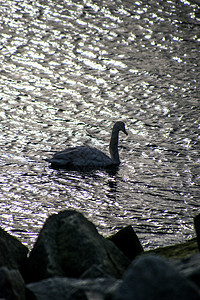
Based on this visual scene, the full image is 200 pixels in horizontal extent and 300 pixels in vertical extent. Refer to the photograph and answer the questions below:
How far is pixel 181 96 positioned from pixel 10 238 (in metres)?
12.6

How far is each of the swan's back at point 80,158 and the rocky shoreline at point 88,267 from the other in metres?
5.84

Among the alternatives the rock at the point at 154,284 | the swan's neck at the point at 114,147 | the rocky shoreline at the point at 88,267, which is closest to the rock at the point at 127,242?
the rocky shoreline at the point at 88,267

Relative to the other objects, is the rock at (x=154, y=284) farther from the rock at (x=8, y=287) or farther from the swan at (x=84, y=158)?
the swan at (x=84, y=158)

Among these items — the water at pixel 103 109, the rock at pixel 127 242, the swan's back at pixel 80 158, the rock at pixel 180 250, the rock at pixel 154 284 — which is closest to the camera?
the rock at pixel 154 284

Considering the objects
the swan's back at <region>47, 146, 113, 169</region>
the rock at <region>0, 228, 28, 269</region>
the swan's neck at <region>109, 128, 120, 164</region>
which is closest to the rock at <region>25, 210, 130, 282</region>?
the rock at <region>0, 228, 28, 269</region>

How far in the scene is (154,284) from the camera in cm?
450

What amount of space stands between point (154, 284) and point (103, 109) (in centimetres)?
1358

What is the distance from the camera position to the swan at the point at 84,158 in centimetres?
1415

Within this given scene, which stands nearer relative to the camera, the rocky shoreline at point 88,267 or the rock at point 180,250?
the rocky shoreline at point 88,267

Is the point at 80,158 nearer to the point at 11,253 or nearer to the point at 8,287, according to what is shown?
the point at 11,253

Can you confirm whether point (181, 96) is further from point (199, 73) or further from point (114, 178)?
point (114, 178)

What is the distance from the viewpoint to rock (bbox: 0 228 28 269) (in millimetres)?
7116

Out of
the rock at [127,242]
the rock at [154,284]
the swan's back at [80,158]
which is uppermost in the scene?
the swan's back at [80,158]

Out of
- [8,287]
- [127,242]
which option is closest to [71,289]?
[8,287]
